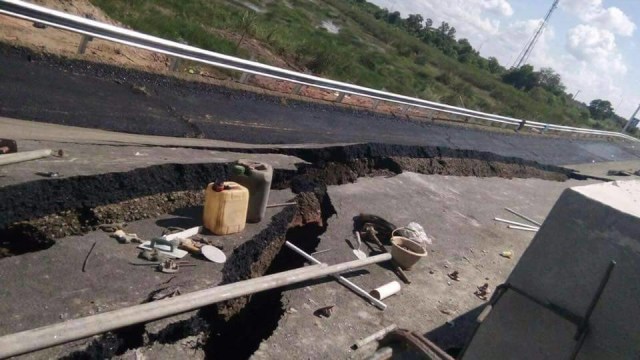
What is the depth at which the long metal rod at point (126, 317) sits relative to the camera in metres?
2.53

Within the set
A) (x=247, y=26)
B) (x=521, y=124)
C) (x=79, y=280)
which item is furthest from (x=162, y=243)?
(x=521, y=124)

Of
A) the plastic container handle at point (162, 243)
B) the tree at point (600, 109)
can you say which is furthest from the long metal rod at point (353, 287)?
the tree at point (600, 109)

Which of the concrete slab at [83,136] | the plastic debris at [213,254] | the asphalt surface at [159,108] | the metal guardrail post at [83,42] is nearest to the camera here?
the plastic debris at [213,254]

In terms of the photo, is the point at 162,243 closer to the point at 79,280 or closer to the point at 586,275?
the point at 79,280

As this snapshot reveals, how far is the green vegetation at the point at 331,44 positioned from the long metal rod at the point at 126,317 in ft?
39.9

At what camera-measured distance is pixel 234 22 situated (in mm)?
20984

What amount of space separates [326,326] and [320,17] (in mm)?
41877

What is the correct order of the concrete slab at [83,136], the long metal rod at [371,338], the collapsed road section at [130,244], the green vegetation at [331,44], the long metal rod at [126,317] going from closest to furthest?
1. the long metal rod at [126,317]
2. the collapsed road section at [130,244]
3. the long metal rod at [371,338]
4. the concrete slab at [83,136]
5. the green vegetation at [331,44]

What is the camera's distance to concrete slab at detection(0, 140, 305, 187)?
4348 mm

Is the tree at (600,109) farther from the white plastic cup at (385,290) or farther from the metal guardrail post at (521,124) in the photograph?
the white plastic cup at (385,290)

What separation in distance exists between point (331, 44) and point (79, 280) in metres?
27.2

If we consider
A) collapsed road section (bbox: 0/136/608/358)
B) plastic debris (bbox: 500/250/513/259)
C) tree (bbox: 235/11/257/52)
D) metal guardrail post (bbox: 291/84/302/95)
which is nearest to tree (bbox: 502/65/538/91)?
tree (bbox: 235/11/257/52)

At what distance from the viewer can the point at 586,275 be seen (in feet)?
11.9

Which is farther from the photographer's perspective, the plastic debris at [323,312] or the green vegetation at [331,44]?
the green vegetation at [331,44]
